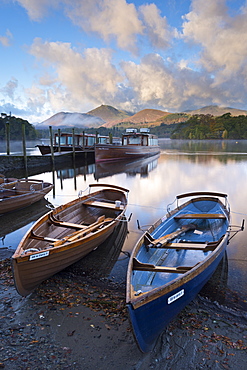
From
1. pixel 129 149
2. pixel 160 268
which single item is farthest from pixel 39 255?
pixel 129 149

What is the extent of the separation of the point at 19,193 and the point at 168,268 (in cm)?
1013

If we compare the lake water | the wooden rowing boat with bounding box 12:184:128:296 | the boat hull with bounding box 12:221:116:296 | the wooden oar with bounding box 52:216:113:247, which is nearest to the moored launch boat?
the lake water

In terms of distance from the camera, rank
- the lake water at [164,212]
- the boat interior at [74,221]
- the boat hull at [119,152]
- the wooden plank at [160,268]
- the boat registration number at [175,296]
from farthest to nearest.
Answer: the boat hull at [119,152]
the boat interior at [74,221]
the lake water at [164,212]
the wooden plank at [160,268]
the boat registration number at [175,296]

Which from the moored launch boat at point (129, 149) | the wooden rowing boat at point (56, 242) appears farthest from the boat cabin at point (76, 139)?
the wooden rowing boat at point (56, 242)

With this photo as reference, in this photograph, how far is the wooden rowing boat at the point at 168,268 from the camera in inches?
142

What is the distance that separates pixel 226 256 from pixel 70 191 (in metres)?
12.7

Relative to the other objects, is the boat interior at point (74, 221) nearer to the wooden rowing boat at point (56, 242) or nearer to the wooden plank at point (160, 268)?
the wooden rowing boat at point (56, 242)

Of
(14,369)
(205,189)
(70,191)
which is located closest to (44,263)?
(14,369)

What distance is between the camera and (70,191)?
1781 cm

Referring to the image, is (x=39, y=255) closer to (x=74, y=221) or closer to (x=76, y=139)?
(x=74, y=221)

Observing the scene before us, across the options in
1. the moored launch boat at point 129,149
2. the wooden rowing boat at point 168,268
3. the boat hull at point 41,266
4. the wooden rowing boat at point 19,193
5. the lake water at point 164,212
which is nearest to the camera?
the wooden rowing boat at point 168,268

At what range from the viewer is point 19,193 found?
41.5 ft

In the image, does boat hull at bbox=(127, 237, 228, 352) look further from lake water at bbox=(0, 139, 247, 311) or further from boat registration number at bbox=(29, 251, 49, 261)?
boat registration number at bbox=(29, 251, 49, 261)

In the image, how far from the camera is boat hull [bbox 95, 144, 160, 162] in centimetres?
3459
